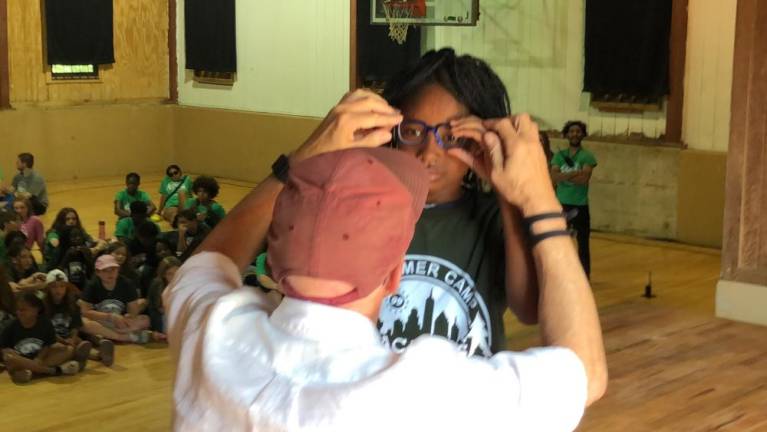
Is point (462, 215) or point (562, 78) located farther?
point (562, 78)

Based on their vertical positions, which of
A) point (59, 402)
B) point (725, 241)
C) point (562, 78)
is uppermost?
point (562, 78)

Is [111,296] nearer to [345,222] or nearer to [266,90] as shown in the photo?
[345,222]

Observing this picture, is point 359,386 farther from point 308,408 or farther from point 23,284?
point 23,284

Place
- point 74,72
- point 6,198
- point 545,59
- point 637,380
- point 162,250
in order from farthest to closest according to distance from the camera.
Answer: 1. point 74,72
2. point 545,59
3. point 6,198
4. point 162,250
5. point 637,380

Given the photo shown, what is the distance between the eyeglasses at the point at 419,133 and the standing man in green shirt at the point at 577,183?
670cm

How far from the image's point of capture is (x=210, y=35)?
1485 cm

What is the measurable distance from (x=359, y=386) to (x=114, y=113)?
14035mm

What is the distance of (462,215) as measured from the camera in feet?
6.39

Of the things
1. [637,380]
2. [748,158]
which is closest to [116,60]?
[748,158]

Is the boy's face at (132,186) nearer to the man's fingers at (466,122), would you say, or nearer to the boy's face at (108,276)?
the boy's face at (108,276)

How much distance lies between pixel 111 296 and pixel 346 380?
20.2 ft

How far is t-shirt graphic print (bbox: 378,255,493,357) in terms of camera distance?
1.86 m

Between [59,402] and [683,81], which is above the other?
[683,81]

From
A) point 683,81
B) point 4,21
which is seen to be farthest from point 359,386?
point 4,21
